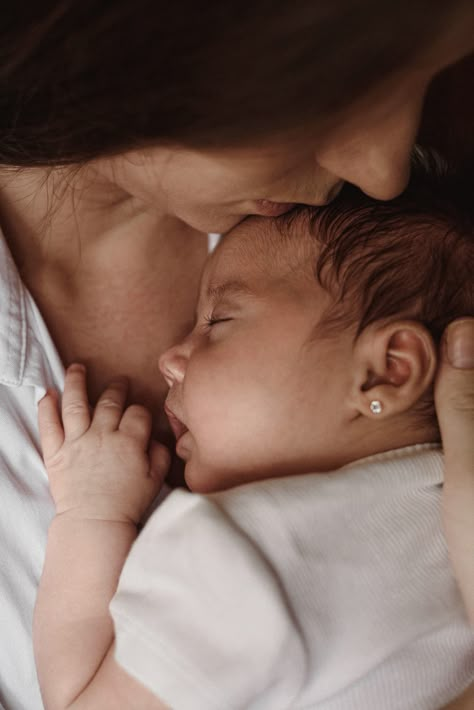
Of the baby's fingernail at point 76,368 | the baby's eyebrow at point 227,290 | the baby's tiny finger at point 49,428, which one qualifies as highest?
the baby's eyebrow at point 227,290

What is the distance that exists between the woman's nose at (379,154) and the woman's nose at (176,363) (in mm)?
347

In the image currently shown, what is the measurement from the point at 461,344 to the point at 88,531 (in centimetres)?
53

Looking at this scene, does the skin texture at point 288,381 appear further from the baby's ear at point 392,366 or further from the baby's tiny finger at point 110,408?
the baby's tiny finger at point 110,408

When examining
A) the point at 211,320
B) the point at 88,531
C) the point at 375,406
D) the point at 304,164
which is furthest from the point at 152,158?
the point at 88,531

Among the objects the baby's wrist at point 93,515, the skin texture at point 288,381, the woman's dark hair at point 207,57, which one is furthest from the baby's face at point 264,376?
the woman's dark hair at point 207,57

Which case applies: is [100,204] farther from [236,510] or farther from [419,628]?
[419,628]

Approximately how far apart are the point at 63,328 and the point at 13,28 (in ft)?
1.76

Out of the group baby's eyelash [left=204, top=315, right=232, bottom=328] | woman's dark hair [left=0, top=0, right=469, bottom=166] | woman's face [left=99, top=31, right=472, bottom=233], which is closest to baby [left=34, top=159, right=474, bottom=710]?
baby's eyelash [left=204, top=315, right=232, bottom=328]

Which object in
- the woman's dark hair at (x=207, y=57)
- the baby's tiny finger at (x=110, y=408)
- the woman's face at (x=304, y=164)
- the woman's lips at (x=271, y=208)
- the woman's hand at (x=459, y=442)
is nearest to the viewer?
the woman's dark hair at (x=207, y=57)

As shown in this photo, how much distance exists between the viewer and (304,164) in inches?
34.5

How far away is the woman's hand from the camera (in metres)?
0.89

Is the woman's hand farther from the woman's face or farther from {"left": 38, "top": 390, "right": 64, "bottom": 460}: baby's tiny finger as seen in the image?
{"left": 38, "top": 390, "right": 64, "bottom": 460}: baby's tiny finger

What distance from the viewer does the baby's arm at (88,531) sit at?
96 centimetres

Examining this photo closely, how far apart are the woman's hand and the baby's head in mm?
25
